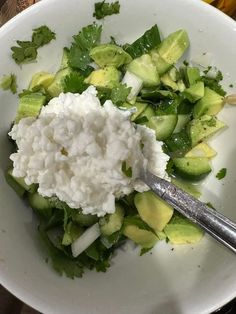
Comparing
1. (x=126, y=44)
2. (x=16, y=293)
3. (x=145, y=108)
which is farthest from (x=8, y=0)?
(x=16, y=293)

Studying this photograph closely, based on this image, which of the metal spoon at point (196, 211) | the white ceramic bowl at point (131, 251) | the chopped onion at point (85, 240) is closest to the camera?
the metal spoon at point (196, 211)

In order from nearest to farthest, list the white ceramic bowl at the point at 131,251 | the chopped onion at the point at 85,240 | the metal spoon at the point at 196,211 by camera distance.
Answer: 1. the metal spoon at the point at 196,211
2. the white ceramic bowl at the point at 131,251
3. the chopped onion at the point at 85,240

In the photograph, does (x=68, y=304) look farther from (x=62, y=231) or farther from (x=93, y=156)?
(x=93, y=156)

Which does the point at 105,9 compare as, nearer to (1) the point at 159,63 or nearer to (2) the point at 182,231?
(1) the point at 159,63

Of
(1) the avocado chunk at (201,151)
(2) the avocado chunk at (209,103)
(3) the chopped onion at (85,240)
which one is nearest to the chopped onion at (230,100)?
(2) the avocado chunk at (209,103)

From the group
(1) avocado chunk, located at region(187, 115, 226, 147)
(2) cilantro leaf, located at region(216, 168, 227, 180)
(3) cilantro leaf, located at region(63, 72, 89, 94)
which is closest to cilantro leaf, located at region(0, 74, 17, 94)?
(3) cilantro leaf, located at region(63, 72, 89, 94)

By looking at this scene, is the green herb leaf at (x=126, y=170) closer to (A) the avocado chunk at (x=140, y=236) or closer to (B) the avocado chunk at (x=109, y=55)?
(A) the avocado chunk at (x=140, y=236)

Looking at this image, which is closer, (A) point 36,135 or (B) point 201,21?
(A) point 36,135

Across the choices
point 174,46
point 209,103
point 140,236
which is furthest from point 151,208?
point 174,46
